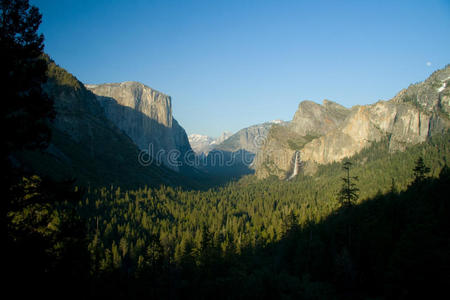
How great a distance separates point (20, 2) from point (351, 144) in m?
214

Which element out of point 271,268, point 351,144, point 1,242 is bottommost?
point 271,268

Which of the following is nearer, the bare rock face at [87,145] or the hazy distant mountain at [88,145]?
the bare rock face at [87,145]

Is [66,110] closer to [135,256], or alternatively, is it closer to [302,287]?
[135,256]

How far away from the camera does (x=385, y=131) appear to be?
585ft

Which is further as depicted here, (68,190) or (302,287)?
(302,287)

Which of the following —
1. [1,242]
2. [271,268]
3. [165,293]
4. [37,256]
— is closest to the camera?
[1,242]

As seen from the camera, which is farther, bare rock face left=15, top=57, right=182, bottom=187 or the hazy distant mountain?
the hazy distant mountain

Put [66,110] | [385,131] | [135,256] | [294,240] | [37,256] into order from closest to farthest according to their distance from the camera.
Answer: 1. [37,256]
2. [294,240]
3. [135,256]
4. [66,110]
5. [385,131]

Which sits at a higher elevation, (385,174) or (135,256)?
(385,174)

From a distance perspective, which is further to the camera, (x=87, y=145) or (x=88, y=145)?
(x=88, y=145)

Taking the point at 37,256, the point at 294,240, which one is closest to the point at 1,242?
the point at 37,256

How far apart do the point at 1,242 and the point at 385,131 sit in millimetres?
210352

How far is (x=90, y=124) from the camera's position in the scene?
169500mm

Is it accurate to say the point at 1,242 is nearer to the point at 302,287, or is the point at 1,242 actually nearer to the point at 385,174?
the point at 302,287
